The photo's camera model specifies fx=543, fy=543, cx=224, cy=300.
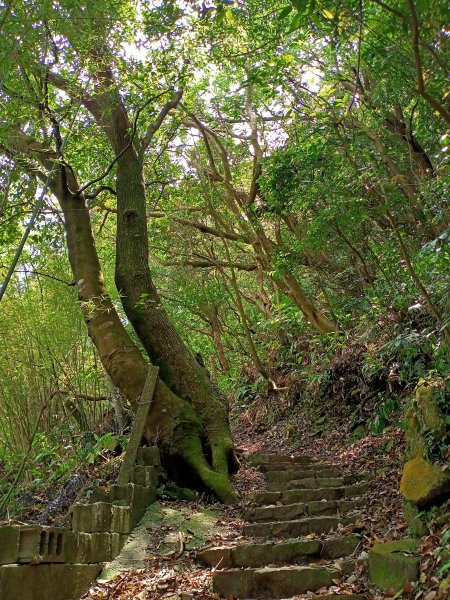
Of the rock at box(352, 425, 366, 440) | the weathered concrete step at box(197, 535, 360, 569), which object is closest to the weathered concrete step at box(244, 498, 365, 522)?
the weathered concrete step at box(197, 535, 360, 569)

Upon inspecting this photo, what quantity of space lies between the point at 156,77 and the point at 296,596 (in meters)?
6.01

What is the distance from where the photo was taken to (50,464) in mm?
6523

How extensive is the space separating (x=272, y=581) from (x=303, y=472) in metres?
2.73

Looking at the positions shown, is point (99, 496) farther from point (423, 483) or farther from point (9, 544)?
point (423, 483)

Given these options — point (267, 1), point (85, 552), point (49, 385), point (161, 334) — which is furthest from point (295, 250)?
point (85, 552)

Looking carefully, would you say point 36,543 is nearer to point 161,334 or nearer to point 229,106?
point 161,334

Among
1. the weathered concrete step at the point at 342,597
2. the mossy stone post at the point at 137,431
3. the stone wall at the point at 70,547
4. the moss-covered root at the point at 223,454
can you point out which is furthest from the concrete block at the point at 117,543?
the weathered concrete step at the point at 342,597

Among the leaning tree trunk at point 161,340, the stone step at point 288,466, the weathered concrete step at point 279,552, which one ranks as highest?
the leaning tree trunk at point 161,340

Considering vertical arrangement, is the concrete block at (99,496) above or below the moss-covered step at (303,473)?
below

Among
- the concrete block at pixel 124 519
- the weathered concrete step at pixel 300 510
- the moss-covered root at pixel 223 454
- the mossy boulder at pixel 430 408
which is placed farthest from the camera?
the moss-covered root at pixel 223 454

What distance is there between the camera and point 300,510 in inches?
207

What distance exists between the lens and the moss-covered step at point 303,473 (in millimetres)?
6508

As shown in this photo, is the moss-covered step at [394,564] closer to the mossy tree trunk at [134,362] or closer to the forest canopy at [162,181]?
the forest canopy at [162,181]

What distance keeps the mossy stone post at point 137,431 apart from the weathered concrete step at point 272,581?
1491 millimetres
